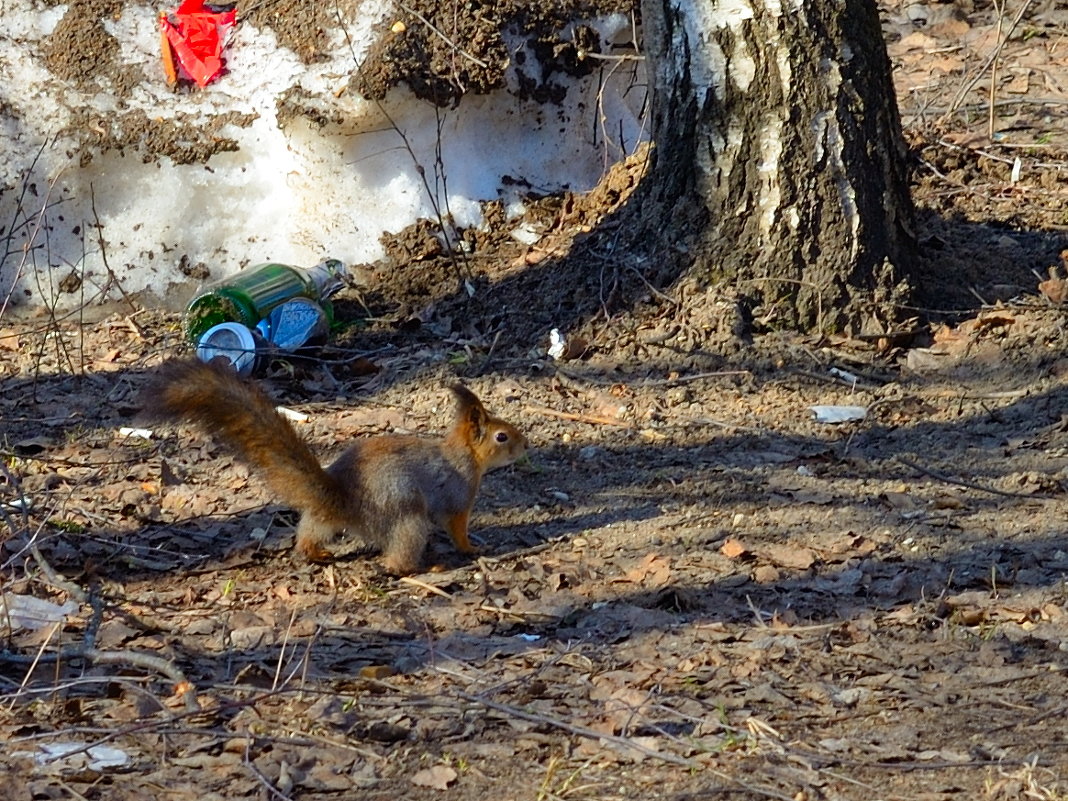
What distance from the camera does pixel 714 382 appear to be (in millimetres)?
6117

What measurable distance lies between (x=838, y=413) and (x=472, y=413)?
1.65 metres

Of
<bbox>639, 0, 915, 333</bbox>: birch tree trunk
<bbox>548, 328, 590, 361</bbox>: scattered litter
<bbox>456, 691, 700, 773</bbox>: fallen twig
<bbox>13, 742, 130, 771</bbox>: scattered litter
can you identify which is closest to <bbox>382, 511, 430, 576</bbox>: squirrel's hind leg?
<bbox>456, 691, 700, 773</bbox>: fallen twig

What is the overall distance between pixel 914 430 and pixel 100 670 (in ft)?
10.9

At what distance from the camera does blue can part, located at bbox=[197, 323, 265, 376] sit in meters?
6.43

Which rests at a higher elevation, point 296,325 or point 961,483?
point 296,325

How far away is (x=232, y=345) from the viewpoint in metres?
6.53

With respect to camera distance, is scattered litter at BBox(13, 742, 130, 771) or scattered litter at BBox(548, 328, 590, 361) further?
scattered litter at BBox(548, 328, 590, 361)

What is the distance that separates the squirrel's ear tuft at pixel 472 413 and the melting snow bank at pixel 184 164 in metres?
2.66

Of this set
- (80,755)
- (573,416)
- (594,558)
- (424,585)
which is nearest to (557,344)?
(573,416)

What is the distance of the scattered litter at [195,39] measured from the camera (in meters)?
7.55

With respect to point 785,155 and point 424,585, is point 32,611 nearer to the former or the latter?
point 424,585

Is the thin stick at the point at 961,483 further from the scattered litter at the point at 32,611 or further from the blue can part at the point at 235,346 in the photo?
the scattered litter at the point at 32,611

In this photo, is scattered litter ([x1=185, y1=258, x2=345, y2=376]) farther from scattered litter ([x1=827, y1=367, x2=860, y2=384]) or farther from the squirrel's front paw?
scattered litter ([x1=827, y1=367, x2=860, y2=384])

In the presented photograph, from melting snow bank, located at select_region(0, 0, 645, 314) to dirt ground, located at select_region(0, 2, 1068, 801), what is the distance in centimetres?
29
